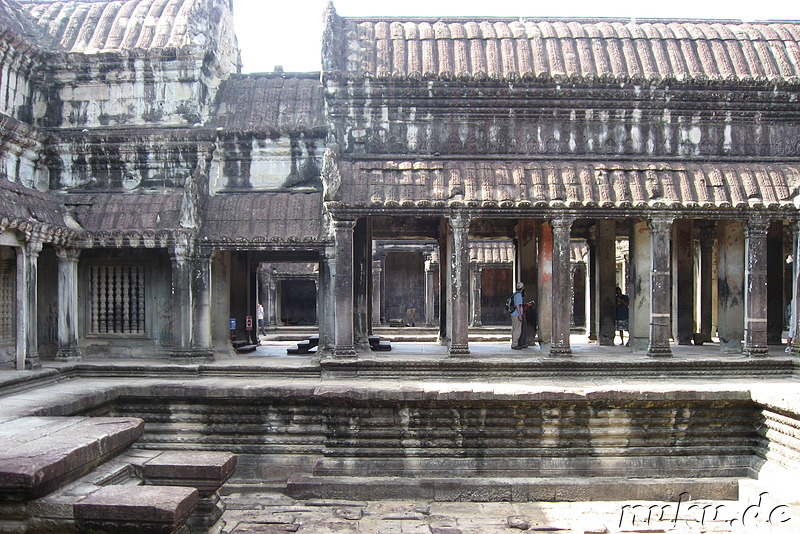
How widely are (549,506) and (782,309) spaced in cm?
818

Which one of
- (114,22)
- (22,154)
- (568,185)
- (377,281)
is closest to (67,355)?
(22,154)

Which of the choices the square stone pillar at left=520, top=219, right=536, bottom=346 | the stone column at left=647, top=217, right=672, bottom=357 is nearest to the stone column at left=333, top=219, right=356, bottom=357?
the square stone pillar at left=520, top=219, right=536, bottom=346

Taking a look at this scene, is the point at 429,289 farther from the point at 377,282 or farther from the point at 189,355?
the point at 189,355

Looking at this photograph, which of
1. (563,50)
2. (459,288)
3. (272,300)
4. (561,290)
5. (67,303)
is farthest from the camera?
(272,300)

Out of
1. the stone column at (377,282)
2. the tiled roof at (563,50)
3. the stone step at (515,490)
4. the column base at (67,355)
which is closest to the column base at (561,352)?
the stone step at (515,490)

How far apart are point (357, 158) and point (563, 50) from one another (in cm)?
409

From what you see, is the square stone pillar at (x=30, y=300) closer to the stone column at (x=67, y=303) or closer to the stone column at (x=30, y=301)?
the stone column at (x=30, y=301)

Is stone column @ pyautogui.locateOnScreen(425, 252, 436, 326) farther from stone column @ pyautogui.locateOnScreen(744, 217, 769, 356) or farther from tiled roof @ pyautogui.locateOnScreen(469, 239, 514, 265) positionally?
stone column @ pyautogui.locateOnScreen(744, 217, 769, 356)

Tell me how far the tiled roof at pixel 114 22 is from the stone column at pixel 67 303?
3.80 m

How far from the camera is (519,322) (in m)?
12.1

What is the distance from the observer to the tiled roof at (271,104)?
37.2ft

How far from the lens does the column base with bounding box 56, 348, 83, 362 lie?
1046 centimetres

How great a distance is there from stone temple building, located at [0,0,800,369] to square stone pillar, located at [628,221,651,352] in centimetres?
3

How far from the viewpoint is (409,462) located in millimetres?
8180
